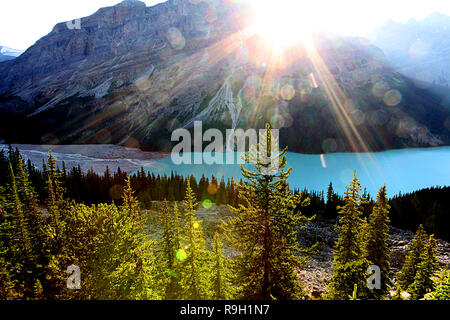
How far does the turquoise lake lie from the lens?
79625mm

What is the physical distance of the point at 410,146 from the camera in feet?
501

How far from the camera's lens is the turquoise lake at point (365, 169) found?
3135 inches

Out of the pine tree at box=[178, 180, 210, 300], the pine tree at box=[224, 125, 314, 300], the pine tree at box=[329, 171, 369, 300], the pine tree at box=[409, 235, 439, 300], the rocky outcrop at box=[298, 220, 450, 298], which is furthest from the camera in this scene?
the rocky outcrop at box=[298, 220, 450, 298]

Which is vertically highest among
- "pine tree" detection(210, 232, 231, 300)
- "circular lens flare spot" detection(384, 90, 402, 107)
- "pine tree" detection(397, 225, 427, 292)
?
"circular lens flare spot" detection(384, 90, 402, 107)

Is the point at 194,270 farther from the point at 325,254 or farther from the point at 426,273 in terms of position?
the point at 325,254

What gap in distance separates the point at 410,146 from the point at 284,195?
18649 cm

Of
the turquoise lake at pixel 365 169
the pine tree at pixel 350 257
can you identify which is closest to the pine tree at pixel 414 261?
the pine tree at pixel 350 257

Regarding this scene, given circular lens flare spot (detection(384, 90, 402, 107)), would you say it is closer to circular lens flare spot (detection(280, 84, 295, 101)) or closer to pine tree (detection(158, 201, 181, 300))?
circular lens flare spot (detection(280, 84, 295, 101))

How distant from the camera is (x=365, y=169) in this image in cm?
10325

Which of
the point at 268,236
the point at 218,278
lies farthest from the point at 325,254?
the point at 268,236

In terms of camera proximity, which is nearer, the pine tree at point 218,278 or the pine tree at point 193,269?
the pine tree at point 218,278

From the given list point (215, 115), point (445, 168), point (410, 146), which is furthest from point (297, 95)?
point (445, 168)

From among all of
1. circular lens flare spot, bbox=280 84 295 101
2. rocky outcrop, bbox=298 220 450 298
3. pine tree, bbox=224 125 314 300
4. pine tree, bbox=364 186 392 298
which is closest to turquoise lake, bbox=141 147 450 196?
rocky outcrop, bbox=298 220 450 298

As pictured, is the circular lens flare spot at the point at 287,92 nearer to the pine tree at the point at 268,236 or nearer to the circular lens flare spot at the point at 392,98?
the circular lens flare spot at the point at 392,98
